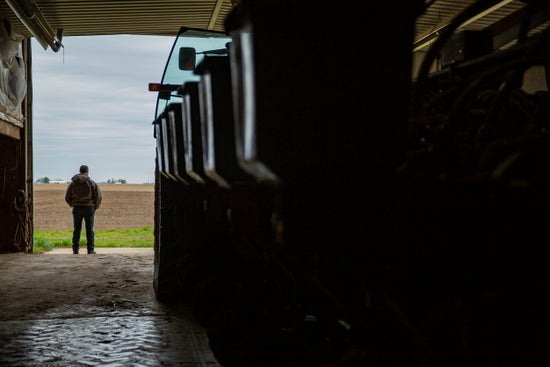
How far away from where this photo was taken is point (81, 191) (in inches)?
388

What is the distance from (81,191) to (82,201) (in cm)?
17

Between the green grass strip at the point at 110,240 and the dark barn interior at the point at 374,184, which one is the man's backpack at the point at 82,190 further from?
Answer: the dark barn interior at the point at 374,184

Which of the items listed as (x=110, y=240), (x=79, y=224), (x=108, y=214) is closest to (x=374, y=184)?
(x=79, y=224)

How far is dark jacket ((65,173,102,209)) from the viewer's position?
9852 millimetres

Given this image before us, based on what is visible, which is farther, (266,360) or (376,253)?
(266,360)

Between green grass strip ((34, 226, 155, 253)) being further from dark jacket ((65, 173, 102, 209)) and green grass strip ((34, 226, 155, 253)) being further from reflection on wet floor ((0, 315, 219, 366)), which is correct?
reflection on wet floor ((0, 315, 219, 366))

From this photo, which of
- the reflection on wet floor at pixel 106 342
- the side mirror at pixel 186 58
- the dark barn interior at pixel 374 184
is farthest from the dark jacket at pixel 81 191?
the dark barn interior at pixel 374 184

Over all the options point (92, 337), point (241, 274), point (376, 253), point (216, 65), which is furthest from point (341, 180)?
point (92, 337)

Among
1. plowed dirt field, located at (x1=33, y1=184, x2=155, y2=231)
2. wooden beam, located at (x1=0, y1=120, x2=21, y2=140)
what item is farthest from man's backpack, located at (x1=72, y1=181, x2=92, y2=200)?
plowed dirt field, located at (x1=33, y1=184, x2=155, y2=231)

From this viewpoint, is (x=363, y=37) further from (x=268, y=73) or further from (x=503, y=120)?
(x=503, y=120)

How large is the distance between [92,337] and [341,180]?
9.90 feet

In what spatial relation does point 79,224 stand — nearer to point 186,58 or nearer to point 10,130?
point 10,130

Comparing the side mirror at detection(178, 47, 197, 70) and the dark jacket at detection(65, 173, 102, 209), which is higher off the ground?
the side mirror at detection(178, 47, 197, 70)

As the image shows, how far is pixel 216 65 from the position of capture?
1.89 m
